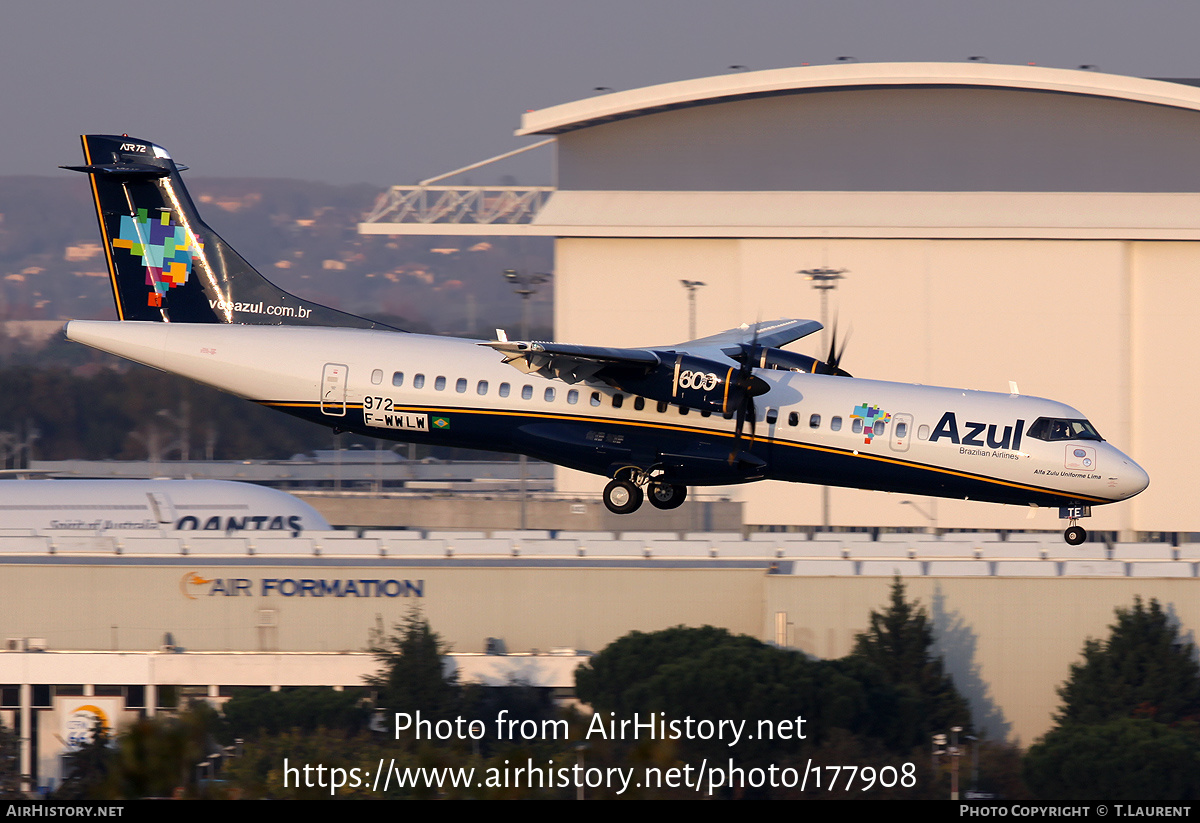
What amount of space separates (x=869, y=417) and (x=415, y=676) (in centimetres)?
2622

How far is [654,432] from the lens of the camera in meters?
29.0

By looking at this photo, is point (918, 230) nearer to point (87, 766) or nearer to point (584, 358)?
point (584, 358)

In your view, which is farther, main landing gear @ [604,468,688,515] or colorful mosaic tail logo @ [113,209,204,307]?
colorful mosaic tail logo @ [113,209,204,307]

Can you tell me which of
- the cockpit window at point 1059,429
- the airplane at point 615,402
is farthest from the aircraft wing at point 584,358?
the cockpit window at point 1059,429

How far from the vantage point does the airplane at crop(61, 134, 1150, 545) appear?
27984 mm

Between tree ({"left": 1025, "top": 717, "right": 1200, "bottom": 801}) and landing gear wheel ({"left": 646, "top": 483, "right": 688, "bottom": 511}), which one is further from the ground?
landing gear wheel ({"left": 646, "top": 483, "right": 688, "bottom": 511})

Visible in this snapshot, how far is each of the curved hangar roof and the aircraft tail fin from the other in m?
39.2

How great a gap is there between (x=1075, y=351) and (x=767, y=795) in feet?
106

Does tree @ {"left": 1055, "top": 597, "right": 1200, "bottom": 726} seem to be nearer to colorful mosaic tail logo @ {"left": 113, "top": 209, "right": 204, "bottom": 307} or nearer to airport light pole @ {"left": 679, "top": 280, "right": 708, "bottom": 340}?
airport light pole @ {"left": 679, "top": 280, "right": 708, "bottom": 340}

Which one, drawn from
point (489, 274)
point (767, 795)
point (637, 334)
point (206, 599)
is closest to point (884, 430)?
point (767, 795)

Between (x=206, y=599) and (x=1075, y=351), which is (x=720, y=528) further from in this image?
(x=206, y=599)

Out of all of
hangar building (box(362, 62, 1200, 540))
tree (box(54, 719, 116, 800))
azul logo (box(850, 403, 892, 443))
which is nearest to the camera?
azul logo (box(850, 403, 892, 443))

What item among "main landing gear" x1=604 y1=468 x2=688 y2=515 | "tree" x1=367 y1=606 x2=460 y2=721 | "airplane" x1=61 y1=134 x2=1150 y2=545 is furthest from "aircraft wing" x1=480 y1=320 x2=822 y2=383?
"tree" x1=367 y1=606 x2=460 y2=721

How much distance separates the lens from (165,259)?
32406mm
